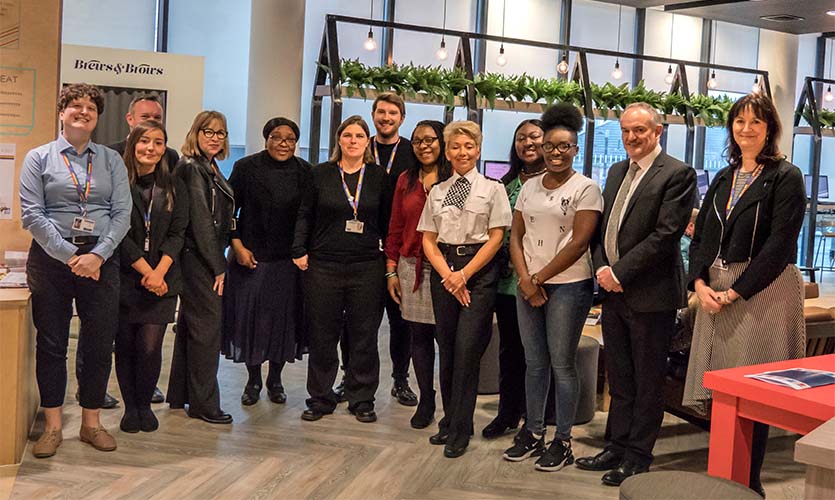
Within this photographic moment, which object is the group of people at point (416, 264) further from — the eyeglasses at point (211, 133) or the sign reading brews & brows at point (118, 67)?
the sign reading brews & brows at point (118, 67)

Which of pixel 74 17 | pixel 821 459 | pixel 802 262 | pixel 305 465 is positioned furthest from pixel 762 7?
pixel 821 459

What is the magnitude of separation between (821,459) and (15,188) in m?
3.82

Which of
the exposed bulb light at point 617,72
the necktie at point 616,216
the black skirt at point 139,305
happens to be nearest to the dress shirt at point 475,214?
the necktie at point 616,216

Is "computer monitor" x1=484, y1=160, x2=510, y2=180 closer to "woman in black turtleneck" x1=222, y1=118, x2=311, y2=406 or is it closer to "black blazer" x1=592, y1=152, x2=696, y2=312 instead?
"woman in black turtleneck" x1=222, y1=118, x2=311, y2=406

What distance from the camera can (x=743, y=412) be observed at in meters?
2.63

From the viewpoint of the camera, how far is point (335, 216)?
434 centimetres

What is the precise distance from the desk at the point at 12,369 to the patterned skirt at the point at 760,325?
109 inches

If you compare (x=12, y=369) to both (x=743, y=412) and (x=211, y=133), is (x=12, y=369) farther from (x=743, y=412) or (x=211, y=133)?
(x=743, y=412)

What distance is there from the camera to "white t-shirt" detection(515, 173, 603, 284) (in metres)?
3.67

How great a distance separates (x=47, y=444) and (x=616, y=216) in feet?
8.42

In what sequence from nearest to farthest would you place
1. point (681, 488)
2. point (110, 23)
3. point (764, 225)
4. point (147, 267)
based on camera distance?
point (681, 488)
point (764, 225)
point (147, 267)
point (110, 23)

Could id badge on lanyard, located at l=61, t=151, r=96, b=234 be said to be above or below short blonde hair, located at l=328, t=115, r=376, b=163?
below

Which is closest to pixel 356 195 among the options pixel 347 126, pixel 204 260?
pixel 347 126

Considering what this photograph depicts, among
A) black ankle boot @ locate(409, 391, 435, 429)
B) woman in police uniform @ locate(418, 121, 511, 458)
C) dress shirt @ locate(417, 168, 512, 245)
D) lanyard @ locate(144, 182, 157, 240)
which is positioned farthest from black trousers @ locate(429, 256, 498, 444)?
lanyard @ locate(144, 182, 157, 240)
